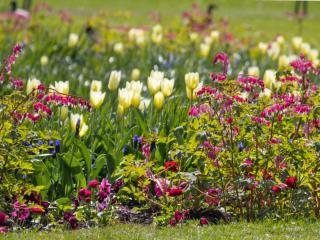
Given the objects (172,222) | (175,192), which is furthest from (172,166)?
(172,222)

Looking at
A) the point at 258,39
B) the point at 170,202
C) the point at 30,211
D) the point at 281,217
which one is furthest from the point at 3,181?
the point at 258,39

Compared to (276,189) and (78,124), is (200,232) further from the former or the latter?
(78,124)

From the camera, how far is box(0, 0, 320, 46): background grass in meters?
24.7

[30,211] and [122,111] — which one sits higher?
[122,111]

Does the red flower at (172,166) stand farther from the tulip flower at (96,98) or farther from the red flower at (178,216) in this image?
the tulip flower at (96,98)

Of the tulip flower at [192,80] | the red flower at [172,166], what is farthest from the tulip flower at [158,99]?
the red flower at [172,166]

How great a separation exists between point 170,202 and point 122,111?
124 cm

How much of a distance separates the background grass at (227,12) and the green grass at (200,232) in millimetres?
14219

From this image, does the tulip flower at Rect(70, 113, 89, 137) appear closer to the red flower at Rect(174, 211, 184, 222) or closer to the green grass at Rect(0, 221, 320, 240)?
the green grass at Rect(0, 221, 320, 240)

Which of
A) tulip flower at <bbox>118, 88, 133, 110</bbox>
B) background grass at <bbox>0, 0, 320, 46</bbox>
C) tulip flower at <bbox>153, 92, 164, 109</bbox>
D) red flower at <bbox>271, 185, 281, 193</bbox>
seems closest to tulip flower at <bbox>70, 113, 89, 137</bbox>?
tulip flower at <bbox>118, 88, 133, 110</bbox>

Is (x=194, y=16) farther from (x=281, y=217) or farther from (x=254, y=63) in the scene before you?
(x=281, y=217)

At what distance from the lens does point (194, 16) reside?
18.0 m

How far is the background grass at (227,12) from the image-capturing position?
2466 cm

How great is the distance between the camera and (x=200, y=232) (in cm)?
566
